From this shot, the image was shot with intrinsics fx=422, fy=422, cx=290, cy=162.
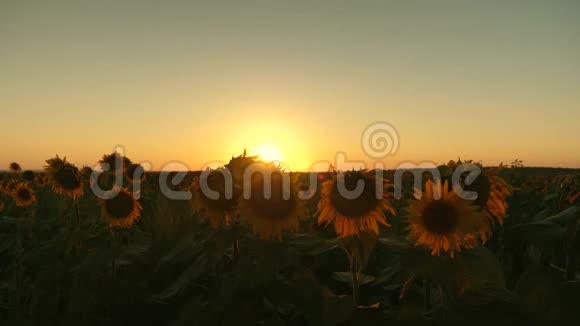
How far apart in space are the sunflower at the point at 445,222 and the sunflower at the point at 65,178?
706 cm

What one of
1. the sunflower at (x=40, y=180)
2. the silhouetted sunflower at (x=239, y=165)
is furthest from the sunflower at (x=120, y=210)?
the sunflower at (x=40, y=180)

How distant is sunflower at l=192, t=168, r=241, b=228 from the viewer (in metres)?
→ 4.02

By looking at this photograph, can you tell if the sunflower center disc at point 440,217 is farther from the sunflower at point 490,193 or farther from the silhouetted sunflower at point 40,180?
the silhouetted sunflower at point 40,180

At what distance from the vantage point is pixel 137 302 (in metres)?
3.69

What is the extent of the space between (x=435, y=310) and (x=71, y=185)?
26.0 ft

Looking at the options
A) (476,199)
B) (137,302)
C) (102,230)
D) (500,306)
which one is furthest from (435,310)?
(102,230)

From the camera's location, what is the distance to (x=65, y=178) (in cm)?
873

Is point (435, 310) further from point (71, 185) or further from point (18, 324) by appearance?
point (71, 185)

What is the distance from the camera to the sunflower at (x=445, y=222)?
300cm

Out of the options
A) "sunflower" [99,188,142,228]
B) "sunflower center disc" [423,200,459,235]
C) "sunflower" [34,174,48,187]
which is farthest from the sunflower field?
"sunflower" [34,174,48,187]

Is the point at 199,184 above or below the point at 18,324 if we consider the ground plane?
above

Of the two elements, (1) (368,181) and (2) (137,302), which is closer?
(1) (368,181)

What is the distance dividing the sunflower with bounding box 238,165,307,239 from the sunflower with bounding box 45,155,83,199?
18.7 ft

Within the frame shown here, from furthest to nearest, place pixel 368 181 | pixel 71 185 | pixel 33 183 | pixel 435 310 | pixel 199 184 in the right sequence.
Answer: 1. pixel 33 183
2. pixel 71 185
3. pixel 199 184
4. pixel 368 181
5. pixel 435 310
